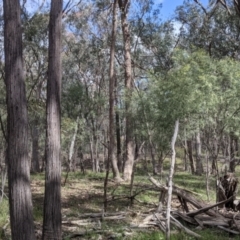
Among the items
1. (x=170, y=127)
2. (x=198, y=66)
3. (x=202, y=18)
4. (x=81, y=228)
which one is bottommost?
(x=81, y=228)

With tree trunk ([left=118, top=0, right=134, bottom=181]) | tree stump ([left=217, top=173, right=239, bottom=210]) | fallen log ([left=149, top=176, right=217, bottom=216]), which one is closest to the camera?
fallen log ([left=149, top=176, right=217, bottom=216])

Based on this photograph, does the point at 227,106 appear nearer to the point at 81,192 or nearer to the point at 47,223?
the point at 81,192

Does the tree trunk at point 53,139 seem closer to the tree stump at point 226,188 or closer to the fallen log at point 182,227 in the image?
the fallen log at point 182,227

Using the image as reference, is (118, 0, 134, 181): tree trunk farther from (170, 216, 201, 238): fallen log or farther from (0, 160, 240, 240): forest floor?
(170, 216, 201, 238): fallen log

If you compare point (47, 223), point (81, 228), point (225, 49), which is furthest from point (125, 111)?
point (47, 223)

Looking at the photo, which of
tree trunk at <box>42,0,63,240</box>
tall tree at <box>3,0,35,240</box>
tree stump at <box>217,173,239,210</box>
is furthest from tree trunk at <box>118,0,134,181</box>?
tall tree at <box>3,0,35,240</box>

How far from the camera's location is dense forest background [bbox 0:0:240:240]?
20.8 ft

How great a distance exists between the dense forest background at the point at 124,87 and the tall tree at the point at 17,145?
0.05 feet

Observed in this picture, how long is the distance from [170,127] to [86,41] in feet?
48.6

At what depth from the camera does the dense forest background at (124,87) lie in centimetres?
634

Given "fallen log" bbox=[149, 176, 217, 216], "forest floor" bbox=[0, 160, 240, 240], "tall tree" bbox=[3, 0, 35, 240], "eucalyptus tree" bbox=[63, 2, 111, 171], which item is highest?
"eucalyptus tree" bbox=[63, 2, 111, 171]

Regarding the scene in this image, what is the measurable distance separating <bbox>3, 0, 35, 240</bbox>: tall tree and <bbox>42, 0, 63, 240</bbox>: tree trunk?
90cm

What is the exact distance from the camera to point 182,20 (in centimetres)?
2266

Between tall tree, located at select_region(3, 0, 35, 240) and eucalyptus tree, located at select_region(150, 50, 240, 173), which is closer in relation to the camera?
tall tree, located at select_region(3, 0, 35, 240)
